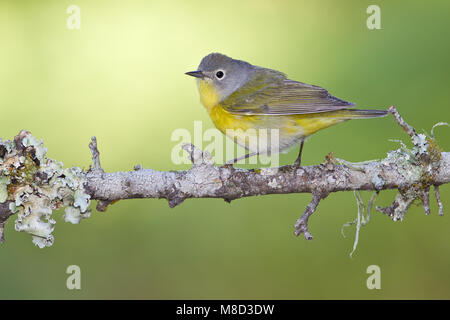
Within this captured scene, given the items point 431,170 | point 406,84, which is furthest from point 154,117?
point 431,170

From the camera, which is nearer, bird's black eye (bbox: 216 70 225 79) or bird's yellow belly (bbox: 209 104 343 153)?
bird's yellow belly (bbox: 209 104 343 153)

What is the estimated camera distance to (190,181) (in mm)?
3107

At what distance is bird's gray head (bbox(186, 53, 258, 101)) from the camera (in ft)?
14.7

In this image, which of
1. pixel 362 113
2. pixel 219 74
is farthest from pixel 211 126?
pixel 362 113

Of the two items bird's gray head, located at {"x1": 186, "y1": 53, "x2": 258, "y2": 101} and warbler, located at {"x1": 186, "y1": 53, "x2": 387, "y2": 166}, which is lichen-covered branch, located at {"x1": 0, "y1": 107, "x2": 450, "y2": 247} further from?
bird's gray head, located at {"x1": 186, "y1": 53, "x2": 258, "y2": 101}

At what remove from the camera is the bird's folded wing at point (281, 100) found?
380 centimetres

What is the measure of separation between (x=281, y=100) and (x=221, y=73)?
0.65 metres

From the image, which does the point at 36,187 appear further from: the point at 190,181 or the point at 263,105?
the point at 263,105

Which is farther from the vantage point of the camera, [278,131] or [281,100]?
[281,100]

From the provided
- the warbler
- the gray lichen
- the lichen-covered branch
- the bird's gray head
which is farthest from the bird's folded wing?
the gray lichen

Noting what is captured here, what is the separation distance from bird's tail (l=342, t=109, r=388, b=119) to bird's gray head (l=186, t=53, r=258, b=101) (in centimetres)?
110

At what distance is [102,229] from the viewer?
14.1 feet

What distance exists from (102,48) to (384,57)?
111 inches

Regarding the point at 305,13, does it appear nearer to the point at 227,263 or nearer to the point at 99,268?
the point at 227,263
